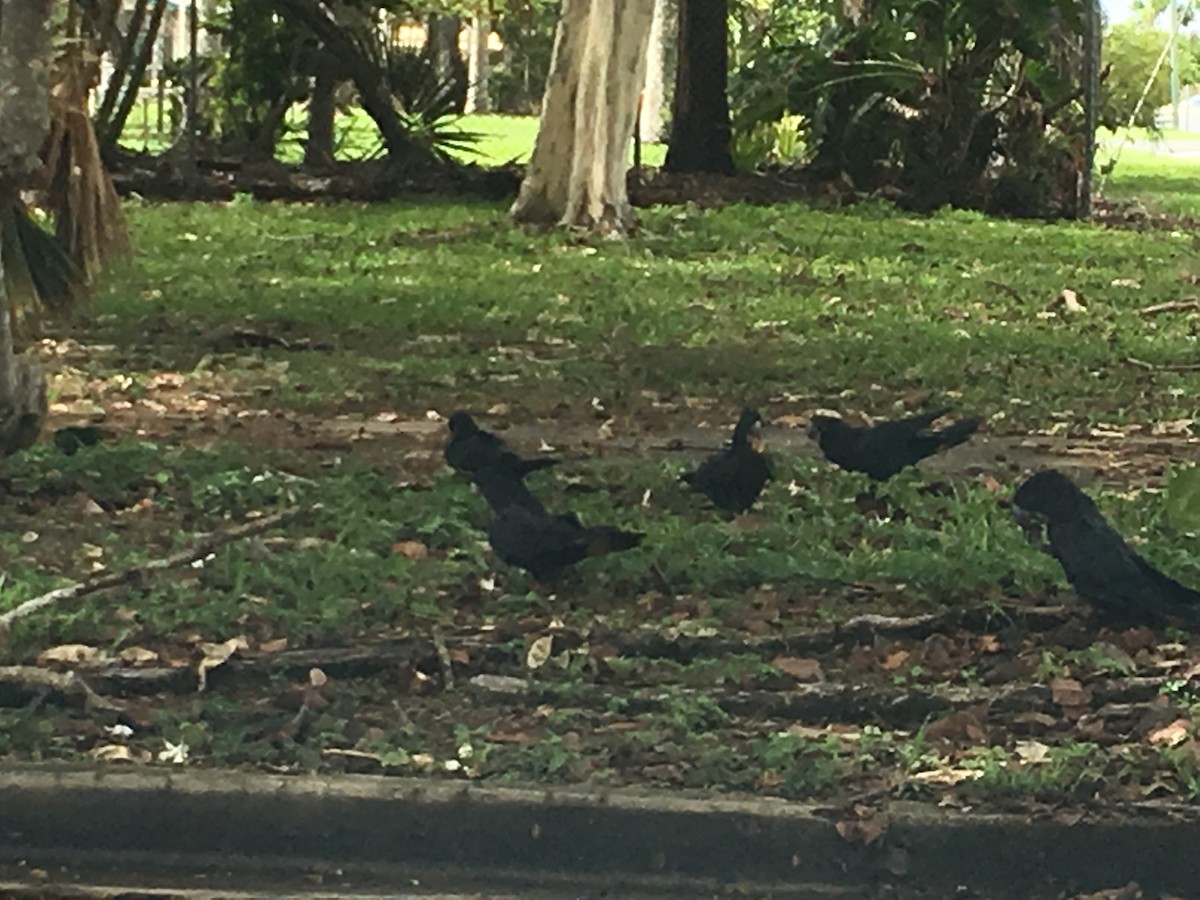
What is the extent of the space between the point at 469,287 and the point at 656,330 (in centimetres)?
199

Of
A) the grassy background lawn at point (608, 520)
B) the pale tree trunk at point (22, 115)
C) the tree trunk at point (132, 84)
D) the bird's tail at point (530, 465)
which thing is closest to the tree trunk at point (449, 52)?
the tree trunk at point (132, 84)

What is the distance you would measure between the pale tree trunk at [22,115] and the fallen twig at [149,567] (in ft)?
3.77

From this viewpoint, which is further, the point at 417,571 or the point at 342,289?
the point at 342,289

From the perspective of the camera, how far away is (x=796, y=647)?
5020 millimetres

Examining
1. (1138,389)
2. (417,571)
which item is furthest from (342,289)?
(417,571)

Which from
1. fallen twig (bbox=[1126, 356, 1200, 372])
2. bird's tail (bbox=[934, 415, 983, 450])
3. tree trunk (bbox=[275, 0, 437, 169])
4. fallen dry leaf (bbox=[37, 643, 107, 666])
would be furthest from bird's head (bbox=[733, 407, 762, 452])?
tree trunk (bbox=[275, 0, 437, 169])

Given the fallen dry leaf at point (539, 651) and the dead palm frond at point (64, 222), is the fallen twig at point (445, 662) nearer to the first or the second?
the fallen dry leaf at point (539, 651)

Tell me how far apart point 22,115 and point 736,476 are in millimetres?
2819

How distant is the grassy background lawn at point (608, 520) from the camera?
4.35 metres

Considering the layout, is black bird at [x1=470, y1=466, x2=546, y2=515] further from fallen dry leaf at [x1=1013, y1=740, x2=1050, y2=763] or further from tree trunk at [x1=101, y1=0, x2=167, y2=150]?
tree trunk at [x1=101, y1=0, x2=167, y2=150]

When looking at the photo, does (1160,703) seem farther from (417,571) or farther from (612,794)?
(417,571)

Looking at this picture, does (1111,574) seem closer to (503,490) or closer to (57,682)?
(503,490)

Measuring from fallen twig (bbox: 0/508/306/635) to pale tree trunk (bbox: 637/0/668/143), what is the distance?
1306 inches

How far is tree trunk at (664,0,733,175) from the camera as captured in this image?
21.4 m
